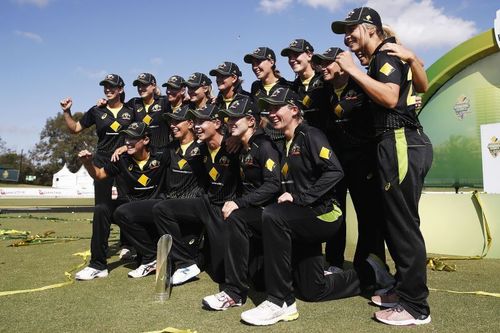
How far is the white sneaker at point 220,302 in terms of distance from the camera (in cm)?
368

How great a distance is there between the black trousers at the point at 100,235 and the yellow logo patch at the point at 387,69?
11.6ft

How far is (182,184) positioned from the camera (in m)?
5.39

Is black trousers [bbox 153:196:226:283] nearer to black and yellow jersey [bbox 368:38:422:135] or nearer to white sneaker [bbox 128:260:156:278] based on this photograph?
white sneaker [bbox 128:260:156:278]

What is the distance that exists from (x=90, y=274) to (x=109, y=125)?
226cm

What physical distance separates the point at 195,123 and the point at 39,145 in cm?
7676

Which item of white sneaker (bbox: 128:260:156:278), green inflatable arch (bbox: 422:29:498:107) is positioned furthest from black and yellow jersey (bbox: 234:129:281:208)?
green inflatable arch (bbox: 422:29:498:107)

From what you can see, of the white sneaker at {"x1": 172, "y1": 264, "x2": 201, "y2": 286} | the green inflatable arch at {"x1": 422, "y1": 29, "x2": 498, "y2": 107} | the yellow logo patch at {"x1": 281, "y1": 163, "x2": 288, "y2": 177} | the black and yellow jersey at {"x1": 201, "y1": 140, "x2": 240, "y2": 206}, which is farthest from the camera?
the green inflatable arch at {"x1": 422, "y1": 29, "x2": 498, "y2": 107}

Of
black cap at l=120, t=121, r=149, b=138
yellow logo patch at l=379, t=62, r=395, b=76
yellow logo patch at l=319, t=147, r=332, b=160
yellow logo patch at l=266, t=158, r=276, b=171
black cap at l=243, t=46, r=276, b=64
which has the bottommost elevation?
yellow logo patch at l=266, t=158, r=276, b=171

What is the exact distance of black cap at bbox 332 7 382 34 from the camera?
11.9 feet

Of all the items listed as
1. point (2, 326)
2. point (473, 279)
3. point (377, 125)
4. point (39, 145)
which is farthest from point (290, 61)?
point (39, 145)

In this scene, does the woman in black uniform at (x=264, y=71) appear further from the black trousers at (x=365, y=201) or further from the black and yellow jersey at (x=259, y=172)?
the black trousers at (x=365, y=201)

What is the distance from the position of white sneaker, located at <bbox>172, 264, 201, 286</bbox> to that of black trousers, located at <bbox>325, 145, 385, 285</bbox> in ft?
5.43

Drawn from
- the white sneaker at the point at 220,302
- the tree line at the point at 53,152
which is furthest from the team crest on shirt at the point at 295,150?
the tree line at the point at 53,152

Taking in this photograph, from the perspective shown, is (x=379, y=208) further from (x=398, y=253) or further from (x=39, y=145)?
(x=39, y=145)
